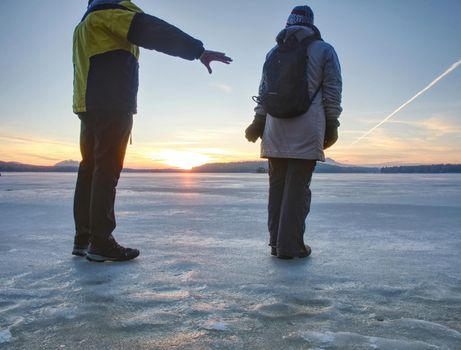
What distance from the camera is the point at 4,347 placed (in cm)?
129

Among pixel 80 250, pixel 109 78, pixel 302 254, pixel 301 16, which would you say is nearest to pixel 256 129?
pixel 301 16

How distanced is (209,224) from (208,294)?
2.43 m

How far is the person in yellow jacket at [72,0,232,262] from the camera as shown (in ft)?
8.38

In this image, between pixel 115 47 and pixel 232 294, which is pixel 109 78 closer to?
pixel 115 47

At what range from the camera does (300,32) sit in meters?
2.92

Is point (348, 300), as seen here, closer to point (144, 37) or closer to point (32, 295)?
point (32, 295)

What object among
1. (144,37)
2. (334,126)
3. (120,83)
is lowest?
(334,126)

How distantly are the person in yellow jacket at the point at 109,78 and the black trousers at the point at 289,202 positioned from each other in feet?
3.00

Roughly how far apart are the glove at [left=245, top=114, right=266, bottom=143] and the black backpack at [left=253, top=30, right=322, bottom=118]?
227mm

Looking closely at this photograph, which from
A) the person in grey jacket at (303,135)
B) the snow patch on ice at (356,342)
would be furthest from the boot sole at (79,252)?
the snow patch on ice at (356,342)

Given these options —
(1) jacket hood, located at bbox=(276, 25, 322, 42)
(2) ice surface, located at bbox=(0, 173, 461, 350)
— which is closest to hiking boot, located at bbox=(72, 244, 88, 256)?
(2) ice surface, located at bbox=(0, 173, 461, 350)

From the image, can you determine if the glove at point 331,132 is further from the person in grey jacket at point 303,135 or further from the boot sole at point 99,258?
the boot sole at point 99,258

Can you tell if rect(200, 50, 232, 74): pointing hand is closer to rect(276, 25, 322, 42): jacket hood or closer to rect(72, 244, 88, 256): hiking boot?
rect(276, 25, 322, 42): jacket hood

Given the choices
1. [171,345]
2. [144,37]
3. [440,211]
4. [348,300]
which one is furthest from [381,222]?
[171,345]
